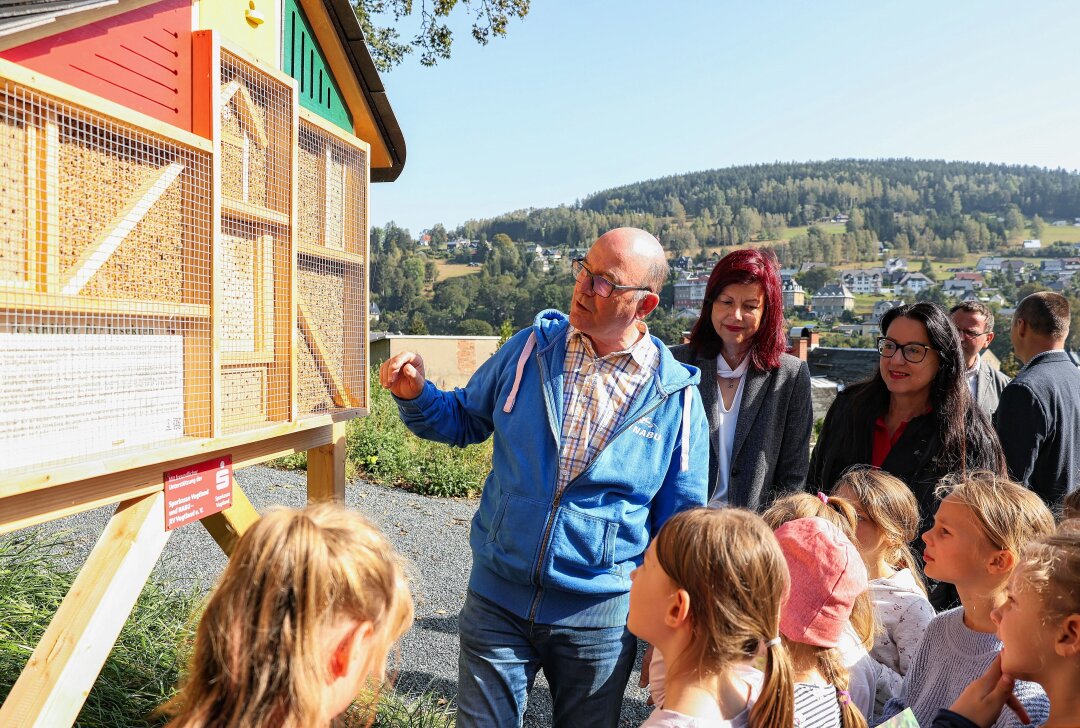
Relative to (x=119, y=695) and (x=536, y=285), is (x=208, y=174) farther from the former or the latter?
(x=536, y=285)

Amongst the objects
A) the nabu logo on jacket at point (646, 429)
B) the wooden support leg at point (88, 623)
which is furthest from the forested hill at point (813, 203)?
the wooden support leg at point (88, 623)

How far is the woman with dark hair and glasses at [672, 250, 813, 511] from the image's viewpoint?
122 inches

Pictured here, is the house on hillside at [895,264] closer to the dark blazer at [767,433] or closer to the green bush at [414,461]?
the green bush at [414,461]

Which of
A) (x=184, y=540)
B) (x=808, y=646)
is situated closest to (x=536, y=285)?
(x=184, y=540)

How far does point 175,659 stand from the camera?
372 centimetres

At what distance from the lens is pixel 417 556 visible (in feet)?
23.1

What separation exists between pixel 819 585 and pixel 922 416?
1.58 m

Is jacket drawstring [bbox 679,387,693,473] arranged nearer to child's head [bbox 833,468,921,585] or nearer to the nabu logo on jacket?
the nabu logo on jacket

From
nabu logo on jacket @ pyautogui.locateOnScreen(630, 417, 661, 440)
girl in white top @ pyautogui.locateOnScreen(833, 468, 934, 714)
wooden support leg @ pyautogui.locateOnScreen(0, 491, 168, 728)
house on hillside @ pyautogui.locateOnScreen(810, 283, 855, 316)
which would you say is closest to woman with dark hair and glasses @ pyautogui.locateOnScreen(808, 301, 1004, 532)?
girl in white top @ pyautogui.locateOnScreen(833, 468, 934, 714)

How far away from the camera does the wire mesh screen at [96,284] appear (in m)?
1.78

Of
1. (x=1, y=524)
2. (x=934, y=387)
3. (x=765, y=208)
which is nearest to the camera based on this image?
(x=1, y=524)

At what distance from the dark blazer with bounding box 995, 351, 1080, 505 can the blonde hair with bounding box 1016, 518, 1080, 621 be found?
80.5 inches

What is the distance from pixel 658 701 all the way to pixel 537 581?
0.48 metres

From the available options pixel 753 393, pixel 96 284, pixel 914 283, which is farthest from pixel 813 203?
pixel 96 284
